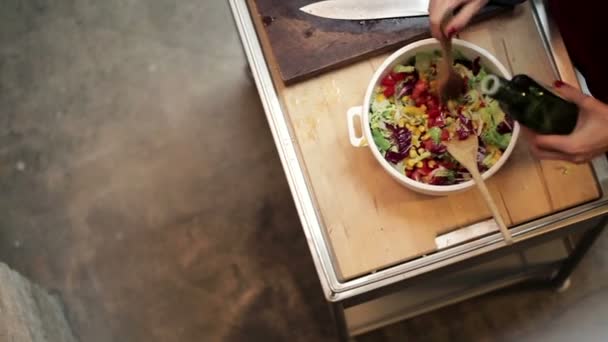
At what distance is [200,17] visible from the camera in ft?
5.10

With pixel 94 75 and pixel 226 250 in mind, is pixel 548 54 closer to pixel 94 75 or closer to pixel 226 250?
pixel 226 250

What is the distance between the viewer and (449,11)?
738mm

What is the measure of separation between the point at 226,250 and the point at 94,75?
0.59 metres

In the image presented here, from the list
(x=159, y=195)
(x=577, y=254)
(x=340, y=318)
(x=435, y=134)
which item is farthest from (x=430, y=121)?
(x=159, y=195)

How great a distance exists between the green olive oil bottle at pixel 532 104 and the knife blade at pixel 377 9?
22 centimetres

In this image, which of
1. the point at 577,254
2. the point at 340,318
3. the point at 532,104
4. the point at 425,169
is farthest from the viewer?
the point at 577,254

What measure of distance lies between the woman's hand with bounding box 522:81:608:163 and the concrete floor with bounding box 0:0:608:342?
0.70 metres

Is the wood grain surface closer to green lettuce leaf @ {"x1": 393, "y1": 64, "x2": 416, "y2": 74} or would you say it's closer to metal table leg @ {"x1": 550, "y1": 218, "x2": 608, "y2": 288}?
green lettuce leaf @ {"x1": 393, "y1": 64, "x2": 416, "y2": 74}

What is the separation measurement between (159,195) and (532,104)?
1008 mm

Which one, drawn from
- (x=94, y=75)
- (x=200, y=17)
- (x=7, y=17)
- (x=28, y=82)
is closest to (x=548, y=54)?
(x=200, y=17)

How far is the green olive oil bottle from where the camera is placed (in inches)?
24.8

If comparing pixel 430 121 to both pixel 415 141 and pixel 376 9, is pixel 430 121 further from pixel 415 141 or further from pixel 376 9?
pixel 376 9

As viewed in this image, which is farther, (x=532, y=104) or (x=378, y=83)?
(x=378, y=83)

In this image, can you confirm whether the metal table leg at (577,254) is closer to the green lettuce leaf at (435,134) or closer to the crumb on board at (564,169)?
the crumb on board at (564,169)
